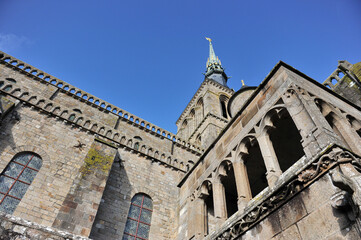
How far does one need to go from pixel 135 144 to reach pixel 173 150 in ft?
17.5

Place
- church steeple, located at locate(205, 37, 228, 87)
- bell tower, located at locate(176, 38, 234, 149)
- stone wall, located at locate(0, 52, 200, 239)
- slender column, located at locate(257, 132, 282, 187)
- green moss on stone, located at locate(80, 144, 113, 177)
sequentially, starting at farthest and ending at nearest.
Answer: church steeple, located at locate(205, 37, 228, 87) < bell tower, located at locate(176, 38, 234, 149) < green moss on stone, located at locate(80, 144, 113, 177) < stone wall, located at locate(0, 52, 200, 239) < slender column, located at locate(257, 132, 282, 187)

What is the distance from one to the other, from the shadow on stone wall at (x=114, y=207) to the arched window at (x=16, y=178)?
9.03 feet

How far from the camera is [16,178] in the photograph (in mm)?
8867

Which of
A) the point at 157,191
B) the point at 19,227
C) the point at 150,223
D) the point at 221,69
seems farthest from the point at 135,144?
the point at 221,69

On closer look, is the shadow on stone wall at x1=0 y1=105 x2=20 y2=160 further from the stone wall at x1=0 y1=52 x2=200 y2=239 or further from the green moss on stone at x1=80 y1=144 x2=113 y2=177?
the green moss on stone at x1=80 y1=144 x2=113 y2=177

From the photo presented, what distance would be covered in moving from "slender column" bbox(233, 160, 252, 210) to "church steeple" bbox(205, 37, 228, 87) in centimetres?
2925

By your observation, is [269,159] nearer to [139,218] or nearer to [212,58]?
[139,218]

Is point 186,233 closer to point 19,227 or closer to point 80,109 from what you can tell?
point 19,227

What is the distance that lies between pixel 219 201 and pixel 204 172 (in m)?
1.29

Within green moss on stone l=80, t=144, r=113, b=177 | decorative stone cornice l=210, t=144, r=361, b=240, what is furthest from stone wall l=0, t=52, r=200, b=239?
decorative stone cornice l=210, t=144, r=361, b=240

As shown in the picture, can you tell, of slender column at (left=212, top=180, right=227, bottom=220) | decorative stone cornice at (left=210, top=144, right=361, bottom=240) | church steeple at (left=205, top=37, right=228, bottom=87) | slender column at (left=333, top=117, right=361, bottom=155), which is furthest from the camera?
church steeple at (left=205, top=37, right=228, bottom=87)

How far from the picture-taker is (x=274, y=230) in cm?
409

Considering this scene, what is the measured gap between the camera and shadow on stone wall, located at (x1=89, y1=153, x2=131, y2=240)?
28.4 ft

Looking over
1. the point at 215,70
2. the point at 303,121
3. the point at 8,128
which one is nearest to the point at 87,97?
the point at 8,128
